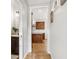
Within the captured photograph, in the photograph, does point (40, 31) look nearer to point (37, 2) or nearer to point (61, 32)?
point (37, 2)

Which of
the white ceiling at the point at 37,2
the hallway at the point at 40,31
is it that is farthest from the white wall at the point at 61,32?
the white ceiling at the point at 37,2

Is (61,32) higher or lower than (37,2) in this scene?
lower

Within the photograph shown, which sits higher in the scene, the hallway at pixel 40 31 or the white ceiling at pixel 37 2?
the white ceiling at pixel 37 2

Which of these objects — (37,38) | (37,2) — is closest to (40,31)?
(37,38)

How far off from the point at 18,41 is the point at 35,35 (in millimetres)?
6172

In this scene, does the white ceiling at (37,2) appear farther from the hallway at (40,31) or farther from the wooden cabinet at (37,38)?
the wooden cabinet at (37,38)

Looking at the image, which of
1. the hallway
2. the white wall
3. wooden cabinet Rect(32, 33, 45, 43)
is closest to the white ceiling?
the hallway

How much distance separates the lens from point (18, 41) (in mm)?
4469

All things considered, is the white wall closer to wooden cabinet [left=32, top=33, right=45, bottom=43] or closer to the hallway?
the hallway

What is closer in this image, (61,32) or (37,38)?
(61,32)
